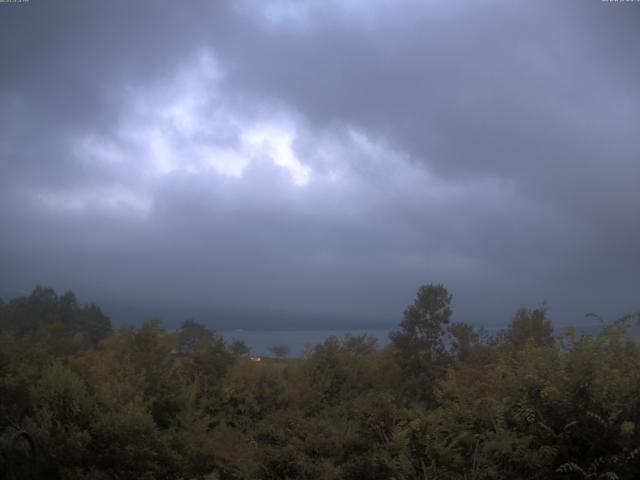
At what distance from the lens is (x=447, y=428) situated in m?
8.52

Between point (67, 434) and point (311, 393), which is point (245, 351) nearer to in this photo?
point (311, 393)

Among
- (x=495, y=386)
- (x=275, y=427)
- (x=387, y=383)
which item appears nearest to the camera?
(x=495, y=386)

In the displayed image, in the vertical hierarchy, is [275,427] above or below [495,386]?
below

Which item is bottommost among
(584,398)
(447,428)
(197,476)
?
(197,476)

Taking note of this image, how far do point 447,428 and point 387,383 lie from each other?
28.9 feet

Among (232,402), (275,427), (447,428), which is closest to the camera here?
(447,428)

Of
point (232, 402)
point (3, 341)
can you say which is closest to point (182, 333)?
point (232, 402)

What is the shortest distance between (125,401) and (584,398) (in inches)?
266

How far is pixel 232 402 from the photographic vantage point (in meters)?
15.8

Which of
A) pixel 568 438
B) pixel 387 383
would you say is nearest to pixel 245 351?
pixel 387 383

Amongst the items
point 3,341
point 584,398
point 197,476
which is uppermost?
point 3,341

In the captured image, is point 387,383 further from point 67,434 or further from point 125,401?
point 67,434

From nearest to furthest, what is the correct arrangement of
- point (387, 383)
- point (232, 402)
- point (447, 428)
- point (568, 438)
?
point (568, 438), point (447, 428), point (232, 402), point (387, 383)

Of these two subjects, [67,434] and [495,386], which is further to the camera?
[495,386]
